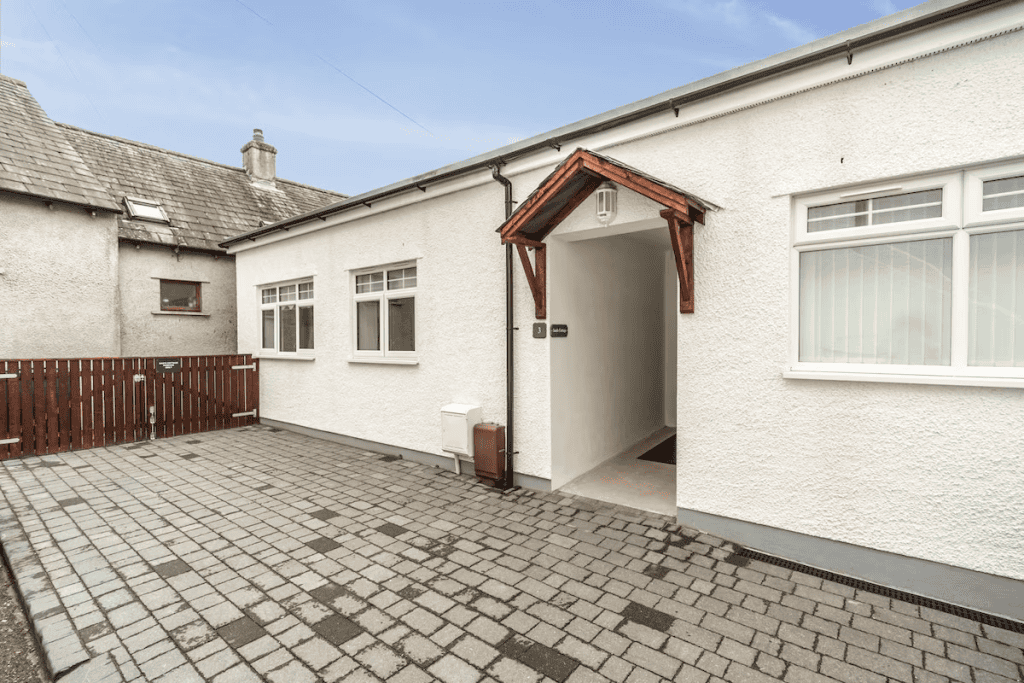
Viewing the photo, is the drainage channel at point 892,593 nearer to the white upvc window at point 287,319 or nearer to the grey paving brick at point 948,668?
the grey paving brick at point 948,668

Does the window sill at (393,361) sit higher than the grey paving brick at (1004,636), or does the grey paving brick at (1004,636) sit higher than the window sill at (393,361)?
the window sill at (393,361)

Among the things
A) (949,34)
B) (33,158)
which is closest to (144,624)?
(949,34)

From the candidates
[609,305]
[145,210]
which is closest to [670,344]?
[609,305]

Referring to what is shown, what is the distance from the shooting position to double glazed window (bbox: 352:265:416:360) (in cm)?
700

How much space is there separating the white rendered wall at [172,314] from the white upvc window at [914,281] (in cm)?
1249

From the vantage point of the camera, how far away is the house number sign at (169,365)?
8.62 metres

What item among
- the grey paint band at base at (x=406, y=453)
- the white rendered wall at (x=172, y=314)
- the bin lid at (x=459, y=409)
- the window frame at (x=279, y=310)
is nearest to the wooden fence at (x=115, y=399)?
the window frame at (x=279, y=310)

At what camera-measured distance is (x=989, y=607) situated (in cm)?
312

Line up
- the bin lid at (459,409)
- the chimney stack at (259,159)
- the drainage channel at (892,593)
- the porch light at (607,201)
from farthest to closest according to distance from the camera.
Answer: the chimney stack at (259,159) → the bin lid at (459,409) → the porch light at (607,201) → the drainage channel at (892,593)

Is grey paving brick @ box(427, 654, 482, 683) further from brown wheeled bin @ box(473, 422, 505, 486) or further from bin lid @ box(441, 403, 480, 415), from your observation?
bin lid @ box(441, 403, 480, 415)

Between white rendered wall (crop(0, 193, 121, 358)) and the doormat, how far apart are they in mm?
10914

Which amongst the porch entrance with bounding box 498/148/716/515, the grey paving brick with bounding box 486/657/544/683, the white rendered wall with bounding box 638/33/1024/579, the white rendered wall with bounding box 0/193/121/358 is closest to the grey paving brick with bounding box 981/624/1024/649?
the white rendered wall with bounding box 638/33/1024/579

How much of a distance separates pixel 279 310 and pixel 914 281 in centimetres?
964

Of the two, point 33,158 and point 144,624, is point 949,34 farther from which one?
point 33,158
